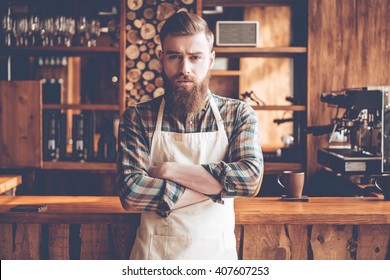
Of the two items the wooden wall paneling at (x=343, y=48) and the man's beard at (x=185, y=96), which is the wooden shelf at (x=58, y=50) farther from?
the man's beard at (x=185, y=96)

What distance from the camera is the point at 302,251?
238cm

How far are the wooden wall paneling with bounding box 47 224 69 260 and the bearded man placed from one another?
15.4 inches

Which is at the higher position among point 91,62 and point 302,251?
point 91,62

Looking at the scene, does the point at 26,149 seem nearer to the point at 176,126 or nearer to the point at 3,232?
the point at 3,232

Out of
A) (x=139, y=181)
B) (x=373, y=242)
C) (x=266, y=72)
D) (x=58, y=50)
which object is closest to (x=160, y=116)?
(x=139, y=181)

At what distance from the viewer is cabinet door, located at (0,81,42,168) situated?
3.96 m

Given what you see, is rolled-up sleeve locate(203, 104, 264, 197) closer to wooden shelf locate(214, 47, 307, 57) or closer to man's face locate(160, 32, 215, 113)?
man's face locate(160, 32, 215, 113)

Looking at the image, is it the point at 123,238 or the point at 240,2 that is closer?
the point at 123,238

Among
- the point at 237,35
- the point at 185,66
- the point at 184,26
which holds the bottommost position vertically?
the point at 185,66

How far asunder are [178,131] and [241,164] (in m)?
0.29

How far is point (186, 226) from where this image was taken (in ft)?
6.74

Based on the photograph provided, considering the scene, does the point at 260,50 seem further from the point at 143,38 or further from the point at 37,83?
the point at 37,83
